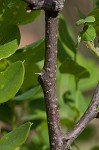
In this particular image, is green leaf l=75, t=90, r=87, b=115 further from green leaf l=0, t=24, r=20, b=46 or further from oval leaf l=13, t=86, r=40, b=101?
green leaf l=0, t=24, r=20, b=46

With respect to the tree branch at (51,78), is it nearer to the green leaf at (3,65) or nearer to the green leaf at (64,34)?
the green leaf at (3,65)

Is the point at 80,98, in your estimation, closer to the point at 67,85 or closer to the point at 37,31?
the point at 67,85

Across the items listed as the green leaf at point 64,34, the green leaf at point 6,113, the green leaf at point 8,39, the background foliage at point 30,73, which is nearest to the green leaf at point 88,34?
the background foliage at point 30,73

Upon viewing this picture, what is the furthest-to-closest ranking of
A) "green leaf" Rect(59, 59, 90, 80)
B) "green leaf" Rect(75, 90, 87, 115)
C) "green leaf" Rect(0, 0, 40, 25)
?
"green leaf" Rect(75, 90, 87, 115) < "green leaf" Rect(59, 59, 90, 80) < "green leaf" Rect(0, 0, 40, 25)

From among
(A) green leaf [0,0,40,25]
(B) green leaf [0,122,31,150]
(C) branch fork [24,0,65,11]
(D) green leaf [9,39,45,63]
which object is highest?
(C) branch fork [24,0,65,11]

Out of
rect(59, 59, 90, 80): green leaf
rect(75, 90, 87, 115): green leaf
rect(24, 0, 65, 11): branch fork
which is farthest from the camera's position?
rect(75, 90, 87, 115): green leaf

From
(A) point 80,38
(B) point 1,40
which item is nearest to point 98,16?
(A) point 80,38

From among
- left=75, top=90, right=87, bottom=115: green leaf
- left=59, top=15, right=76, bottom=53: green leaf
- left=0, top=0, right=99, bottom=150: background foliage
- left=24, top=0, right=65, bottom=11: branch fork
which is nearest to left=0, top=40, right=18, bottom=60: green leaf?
left=0, top=0, right=99, bottom=150: background foliage
